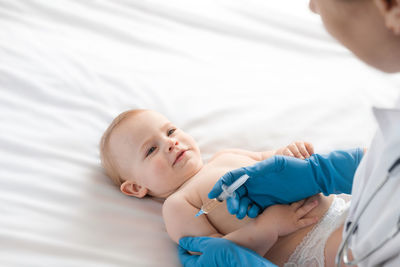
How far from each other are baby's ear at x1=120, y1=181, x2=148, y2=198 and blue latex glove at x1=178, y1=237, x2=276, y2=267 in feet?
0.70

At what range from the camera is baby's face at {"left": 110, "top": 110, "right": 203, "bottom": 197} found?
1441 millimetres

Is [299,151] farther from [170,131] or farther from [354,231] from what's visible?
[354,231]

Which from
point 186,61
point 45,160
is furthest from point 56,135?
point 186,61

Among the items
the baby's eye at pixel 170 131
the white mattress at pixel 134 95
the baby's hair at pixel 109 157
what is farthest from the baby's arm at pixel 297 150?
the baby's hair at pixel 109 157

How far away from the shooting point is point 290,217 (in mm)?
1268

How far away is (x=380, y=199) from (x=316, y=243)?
0.40m

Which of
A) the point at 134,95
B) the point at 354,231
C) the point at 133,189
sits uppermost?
A: the point at 354,231

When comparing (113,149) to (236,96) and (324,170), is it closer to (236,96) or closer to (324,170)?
(236,96)

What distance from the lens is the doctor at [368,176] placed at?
746mm

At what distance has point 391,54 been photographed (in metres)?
0.77

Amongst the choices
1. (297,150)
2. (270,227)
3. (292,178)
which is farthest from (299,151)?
(270,227)

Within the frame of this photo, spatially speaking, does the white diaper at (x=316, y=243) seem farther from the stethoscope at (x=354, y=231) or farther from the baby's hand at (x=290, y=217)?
the stethoscope at (x=354, y=231)

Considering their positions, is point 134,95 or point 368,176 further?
point 134,95

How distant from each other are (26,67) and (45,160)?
1.38 ft
